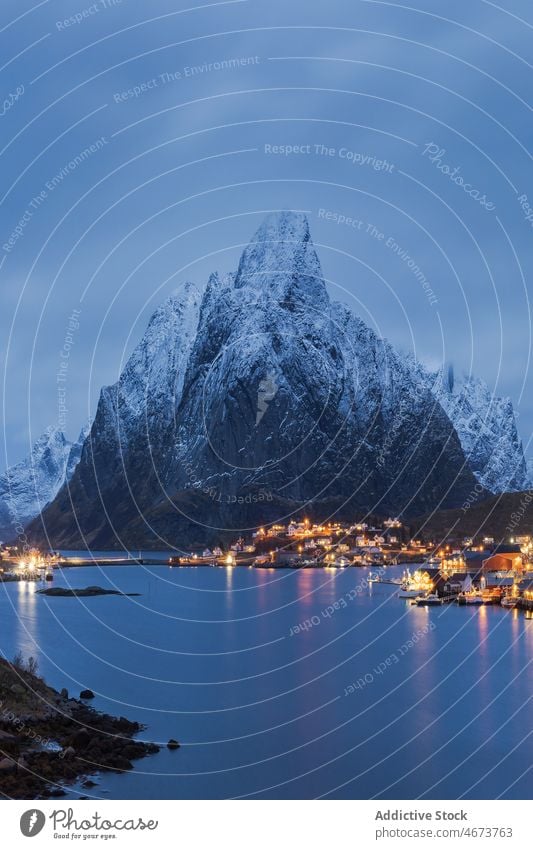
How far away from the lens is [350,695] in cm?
4625

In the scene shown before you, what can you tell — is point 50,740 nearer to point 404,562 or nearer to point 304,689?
point 304,689

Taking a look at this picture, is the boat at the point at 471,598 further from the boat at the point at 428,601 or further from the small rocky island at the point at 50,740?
the small rocky island at the point at 50,740

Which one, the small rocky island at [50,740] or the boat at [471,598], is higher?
the boat at [471,598]

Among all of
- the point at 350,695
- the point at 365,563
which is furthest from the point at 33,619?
the point at 365,563

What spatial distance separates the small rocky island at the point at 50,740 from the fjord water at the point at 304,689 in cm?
91

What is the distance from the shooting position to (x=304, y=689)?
48.1 m

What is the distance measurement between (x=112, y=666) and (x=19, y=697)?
20.4 metres

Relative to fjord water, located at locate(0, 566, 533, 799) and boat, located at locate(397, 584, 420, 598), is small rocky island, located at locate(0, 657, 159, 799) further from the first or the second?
boat, located at locate(397, 584, 420, 598)

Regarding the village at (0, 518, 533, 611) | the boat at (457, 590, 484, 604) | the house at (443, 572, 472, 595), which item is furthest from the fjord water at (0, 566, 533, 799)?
the village at (0, 518, 533, 611)

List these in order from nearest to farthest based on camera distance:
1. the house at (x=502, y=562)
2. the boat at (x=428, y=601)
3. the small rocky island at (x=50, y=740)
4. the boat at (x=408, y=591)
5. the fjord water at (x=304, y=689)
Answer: the small rocky island at (x=50, y=740) < the fjord water at (x=304, y=689) < the boat at (x=428, y=601) < the boat at (x=408, y=591) < the house at (x=502, y=562)

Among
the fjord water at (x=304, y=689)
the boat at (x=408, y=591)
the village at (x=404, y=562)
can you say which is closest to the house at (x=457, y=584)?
the village at (x=404, y=562)

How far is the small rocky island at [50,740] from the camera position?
26.8 metres

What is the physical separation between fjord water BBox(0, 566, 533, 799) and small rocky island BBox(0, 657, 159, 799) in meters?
0.91

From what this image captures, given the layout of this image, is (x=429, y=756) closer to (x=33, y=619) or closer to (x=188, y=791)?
(x=188, y=791)
